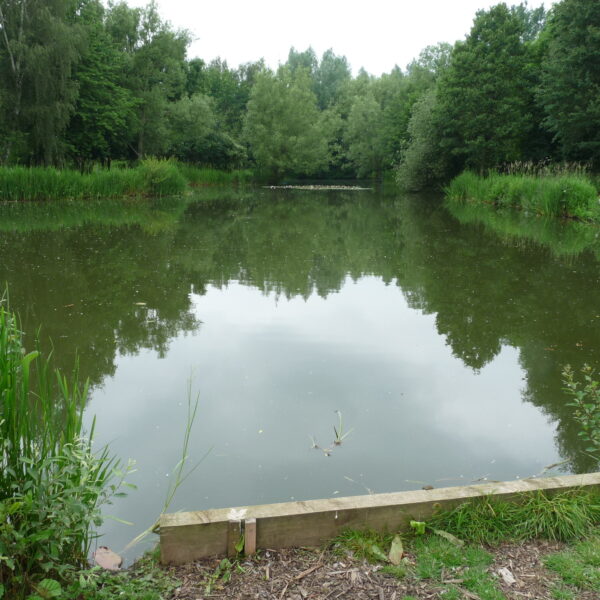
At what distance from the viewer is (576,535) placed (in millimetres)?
2424

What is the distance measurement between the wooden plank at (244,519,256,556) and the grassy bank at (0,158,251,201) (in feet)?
62.1

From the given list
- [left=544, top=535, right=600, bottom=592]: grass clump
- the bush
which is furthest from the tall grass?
the bush

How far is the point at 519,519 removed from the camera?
2477mm

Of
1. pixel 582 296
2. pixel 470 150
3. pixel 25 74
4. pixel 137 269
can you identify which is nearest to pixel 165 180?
pixel 25 74

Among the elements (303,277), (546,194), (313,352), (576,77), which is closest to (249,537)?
(313,352)

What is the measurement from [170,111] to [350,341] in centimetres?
3520

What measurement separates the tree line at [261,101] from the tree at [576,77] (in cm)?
6

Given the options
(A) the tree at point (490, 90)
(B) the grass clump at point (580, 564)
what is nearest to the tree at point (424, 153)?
(A) the tree at point (490, 90)

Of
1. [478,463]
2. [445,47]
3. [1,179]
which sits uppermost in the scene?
[445,47]

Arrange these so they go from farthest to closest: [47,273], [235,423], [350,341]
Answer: [47,273] → [350,341] → [235,423]

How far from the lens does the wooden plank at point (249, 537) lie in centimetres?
223

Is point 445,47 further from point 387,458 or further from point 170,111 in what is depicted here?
point 387,458

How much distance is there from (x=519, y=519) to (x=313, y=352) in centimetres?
279

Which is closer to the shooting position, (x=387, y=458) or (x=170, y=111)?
(x=387, y=458)
